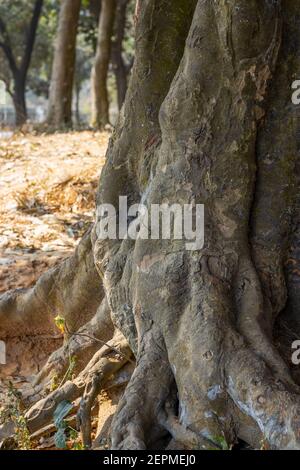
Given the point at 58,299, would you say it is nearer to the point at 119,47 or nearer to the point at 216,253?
the point at 216,253

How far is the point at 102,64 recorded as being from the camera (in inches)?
722

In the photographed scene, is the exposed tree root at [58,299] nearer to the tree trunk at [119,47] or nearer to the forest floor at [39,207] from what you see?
the forest floor at [39,207]

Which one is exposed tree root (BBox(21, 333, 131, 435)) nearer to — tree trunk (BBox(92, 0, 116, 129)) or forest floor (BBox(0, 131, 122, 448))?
forest floor (BBox(0, 131, 122, 448))

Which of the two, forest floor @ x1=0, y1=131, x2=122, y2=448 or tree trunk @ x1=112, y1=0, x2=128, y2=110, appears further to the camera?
tree trunk @ x1=112, y1=0, x2=128, y2=110

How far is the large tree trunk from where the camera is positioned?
3592mm

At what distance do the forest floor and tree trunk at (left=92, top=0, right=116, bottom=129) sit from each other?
6.55m

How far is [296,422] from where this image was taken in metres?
3.16

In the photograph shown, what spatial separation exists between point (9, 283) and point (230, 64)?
3743mm

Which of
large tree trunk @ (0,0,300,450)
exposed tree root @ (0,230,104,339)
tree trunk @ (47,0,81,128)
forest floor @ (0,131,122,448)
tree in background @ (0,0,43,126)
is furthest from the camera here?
tree in background @ (0,0,43,126)

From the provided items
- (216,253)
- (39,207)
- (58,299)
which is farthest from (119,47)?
(216,253)

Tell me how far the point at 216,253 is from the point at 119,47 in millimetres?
22139

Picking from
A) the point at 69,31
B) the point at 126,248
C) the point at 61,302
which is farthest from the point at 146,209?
the point at 69,31

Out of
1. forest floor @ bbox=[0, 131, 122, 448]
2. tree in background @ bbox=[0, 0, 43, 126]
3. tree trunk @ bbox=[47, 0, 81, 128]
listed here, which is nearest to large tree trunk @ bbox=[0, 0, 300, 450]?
forest floor @ bbox=[0, 131, 122, 448]

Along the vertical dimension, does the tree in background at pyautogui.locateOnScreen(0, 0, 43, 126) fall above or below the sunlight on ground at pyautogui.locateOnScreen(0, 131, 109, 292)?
above
